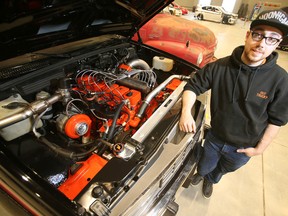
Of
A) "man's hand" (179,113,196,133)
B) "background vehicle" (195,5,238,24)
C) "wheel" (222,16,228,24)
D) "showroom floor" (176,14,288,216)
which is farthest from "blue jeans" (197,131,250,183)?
"wheel" (222,16,228,24)

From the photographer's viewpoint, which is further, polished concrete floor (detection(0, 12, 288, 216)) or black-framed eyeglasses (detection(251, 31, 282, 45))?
polished concrete floor (detection(0, 12, 288, 216))

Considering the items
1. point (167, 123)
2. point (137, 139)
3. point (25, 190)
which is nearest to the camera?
point (25, 190)

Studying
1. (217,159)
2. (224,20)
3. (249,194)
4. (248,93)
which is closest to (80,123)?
(248,93)

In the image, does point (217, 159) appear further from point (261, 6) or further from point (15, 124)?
point (261, 6)

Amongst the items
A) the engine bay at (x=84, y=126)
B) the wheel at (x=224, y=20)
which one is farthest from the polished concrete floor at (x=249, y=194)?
the wheel at (x=224, y=20)

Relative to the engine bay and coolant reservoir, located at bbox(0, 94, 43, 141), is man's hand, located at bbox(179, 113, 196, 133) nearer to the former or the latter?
the engine bay

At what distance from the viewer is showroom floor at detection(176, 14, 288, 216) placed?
1518 millimetres

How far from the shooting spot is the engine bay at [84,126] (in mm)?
812

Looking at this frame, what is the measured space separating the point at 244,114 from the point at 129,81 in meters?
0.76

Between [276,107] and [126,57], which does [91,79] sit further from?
[276,107]

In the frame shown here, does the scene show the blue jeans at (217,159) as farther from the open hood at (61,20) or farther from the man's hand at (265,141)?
the open hood at (61,20)

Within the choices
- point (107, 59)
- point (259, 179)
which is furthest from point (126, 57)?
point (259, 179)

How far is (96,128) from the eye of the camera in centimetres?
123

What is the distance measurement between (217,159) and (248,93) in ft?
2.00
